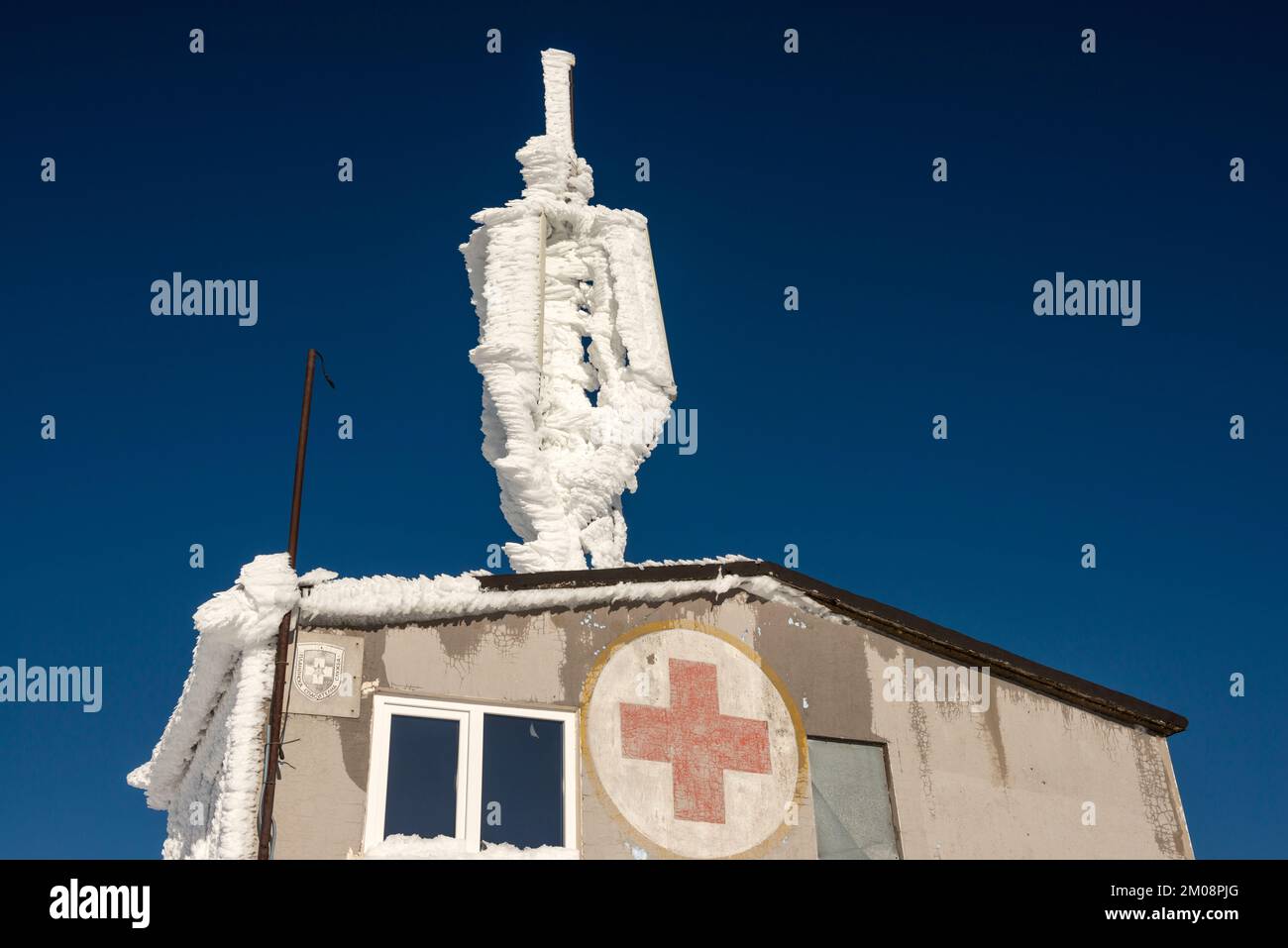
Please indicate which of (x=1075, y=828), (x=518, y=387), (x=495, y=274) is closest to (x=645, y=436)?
(x=518, y=387)

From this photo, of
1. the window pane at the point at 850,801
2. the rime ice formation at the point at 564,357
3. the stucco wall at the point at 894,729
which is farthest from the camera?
the rime ice formation at the point at 564,357

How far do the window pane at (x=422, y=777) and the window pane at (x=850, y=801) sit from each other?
337 cm

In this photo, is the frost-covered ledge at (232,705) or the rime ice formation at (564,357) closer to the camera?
the frost-covered ledge at (232,705)

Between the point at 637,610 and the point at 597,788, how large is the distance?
1780 mm

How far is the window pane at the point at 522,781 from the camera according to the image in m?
11.1

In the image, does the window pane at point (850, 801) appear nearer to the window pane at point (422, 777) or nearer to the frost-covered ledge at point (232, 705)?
the window pane at point (422, 777)

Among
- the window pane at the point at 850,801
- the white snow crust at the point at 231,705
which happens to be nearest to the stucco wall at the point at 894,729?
the window pane at the point at 850,801

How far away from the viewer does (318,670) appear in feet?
36.3

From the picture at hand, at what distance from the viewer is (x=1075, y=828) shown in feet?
42.9

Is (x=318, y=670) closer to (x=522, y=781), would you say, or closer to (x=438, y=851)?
(x=438, y=851)

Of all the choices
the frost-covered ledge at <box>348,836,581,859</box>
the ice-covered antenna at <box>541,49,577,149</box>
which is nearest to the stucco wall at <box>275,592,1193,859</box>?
the frost-covered ledge at <box>348,836,581,859</box>

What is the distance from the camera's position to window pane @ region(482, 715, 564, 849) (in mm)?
11055

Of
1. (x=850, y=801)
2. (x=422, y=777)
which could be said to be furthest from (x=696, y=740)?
(x=422, y=777)

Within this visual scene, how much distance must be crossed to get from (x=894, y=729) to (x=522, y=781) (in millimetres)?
3702
